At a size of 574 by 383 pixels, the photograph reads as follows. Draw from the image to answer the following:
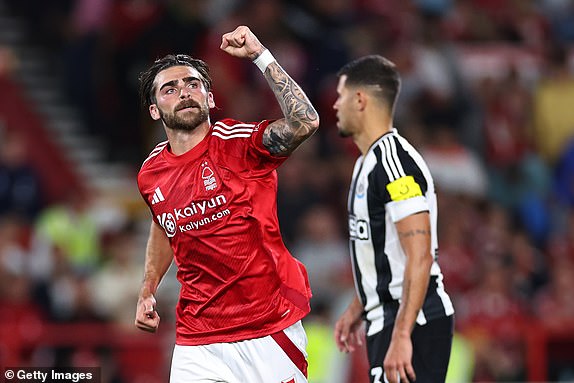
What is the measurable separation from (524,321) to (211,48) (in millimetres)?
4402

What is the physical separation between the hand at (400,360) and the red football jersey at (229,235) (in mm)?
475

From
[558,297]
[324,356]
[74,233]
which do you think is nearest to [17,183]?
[74,233]

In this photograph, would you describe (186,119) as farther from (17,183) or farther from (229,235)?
(17,183)

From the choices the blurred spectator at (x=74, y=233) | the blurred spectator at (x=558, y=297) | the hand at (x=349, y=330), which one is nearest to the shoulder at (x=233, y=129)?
the hand at (x=349, y=330)

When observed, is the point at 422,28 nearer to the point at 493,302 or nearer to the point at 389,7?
the point at 389,7

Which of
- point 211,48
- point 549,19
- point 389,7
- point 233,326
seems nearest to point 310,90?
point 211,48

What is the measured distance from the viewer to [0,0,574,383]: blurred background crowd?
395 inches

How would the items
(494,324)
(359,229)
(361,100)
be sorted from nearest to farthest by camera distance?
(359,229) < (361,100) < (494,324)

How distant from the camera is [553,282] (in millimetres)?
11414

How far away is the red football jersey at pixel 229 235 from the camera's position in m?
5.56

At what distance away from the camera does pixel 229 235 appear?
18.3 feet

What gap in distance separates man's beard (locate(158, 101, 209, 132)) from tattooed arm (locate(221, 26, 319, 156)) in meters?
0.34

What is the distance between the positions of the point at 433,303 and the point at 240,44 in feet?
5.37

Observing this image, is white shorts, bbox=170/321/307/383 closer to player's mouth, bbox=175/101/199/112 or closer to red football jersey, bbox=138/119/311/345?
red football jersey, bbox=138/119/311/345
